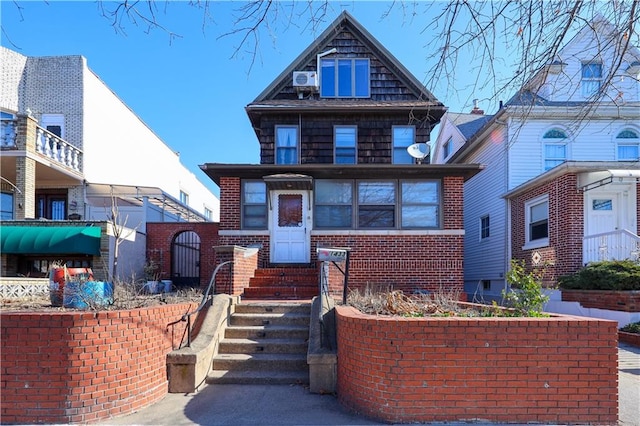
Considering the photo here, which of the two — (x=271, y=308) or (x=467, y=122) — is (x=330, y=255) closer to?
(x=271, y=308)

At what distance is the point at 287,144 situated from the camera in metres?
12.8

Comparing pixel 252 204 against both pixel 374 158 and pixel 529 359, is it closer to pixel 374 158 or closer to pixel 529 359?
pixel 374 158

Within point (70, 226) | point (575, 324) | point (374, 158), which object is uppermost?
point (374, 158)

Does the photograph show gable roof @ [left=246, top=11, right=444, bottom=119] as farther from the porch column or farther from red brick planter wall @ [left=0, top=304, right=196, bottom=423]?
red brick planter wall @ [left=0, top=304, right=196, bottom=423]

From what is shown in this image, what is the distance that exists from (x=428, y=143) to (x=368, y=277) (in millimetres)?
5129

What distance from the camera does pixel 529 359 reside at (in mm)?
4008

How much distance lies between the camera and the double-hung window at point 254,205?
440 inches

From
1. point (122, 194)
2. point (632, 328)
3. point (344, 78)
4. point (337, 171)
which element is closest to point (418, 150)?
point (337, 171)

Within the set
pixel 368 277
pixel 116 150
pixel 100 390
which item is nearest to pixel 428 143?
pixel 368 277

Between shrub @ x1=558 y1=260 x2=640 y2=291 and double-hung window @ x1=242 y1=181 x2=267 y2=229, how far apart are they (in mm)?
7941

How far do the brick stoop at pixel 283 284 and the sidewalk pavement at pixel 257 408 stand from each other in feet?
11.8

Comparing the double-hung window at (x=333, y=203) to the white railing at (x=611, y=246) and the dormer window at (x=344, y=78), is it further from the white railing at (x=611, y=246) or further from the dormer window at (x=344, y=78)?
the white railing at (x=611, y=246)

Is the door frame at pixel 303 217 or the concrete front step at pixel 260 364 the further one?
the door frame at pixel 303 217

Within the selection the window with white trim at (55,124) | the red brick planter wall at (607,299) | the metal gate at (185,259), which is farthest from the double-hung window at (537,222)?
the window with white trim at (55,124)
